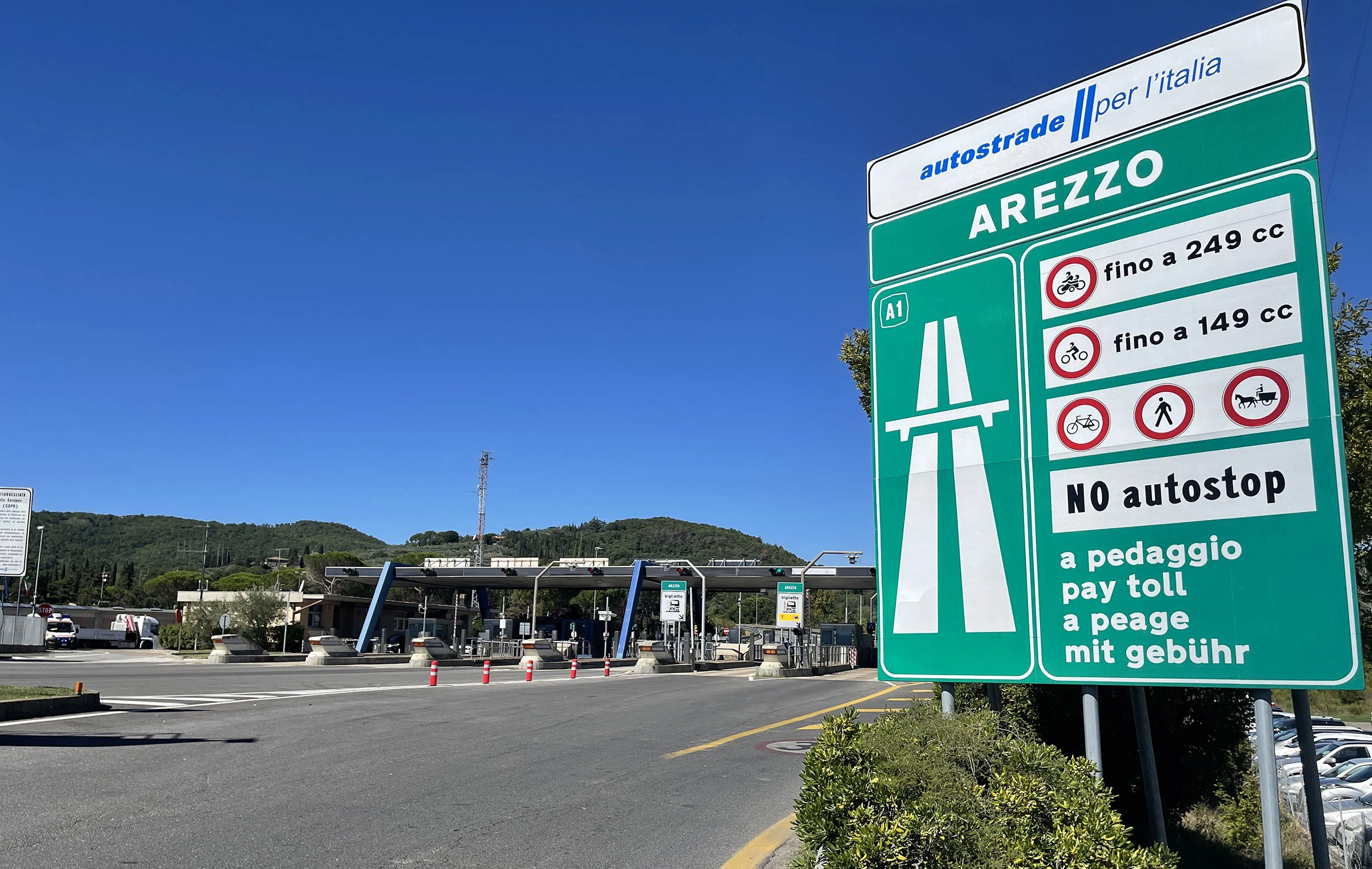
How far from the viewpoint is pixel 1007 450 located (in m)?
5.55

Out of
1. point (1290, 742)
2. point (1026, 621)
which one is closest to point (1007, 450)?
point (1026, 621)

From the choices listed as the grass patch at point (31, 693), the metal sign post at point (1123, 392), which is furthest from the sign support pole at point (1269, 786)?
the grass patch at point (31, 693)

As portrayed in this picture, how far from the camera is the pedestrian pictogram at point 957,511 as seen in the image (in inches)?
219

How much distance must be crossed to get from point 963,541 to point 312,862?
5017 millimetres

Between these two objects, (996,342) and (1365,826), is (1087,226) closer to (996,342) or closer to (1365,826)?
(996,342)

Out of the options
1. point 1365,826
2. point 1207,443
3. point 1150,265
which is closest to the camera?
point 1207,443

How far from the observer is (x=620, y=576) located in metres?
59.4

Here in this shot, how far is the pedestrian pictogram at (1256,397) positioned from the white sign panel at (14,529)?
18513 mm

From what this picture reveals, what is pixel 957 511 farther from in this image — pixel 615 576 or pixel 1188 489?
pixel 615 576

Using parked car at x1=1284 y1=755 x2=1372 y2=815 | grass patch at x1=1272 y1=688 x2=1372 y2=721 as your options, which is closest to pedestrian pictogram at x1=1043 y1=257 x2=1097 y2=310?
parked car at x1=1284 y1=755 x2=1372 y2=815

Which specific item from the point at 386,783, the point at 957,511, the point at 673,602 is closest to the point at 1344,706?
the point at 673,602

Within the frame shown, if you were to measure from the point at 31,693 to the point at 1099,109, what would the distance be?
17.7 m

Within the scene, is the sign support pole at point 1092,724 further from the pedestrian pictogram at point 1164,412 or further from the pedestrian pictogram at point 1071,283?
the pedestrian pictogram at point 1071,283

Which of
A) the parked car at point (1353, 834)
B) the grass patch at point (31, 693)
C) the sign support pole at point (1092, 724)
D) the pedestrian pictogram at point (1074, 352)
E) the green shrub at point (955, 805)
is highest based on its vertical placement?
the pedestrian pictogram at point (1074, 352)
